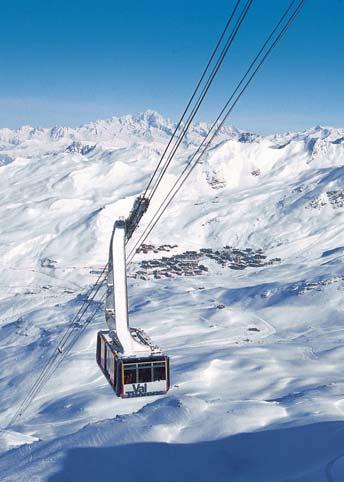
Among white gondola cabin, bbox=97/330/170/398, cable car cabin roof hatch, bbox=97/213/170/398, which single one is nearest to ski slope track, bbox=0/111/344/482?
white gondola cabin, bbox=97/330/170/398

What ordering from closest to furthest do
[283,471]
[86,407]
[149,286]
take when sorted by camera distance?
[283,471], [86,407], [149,286]

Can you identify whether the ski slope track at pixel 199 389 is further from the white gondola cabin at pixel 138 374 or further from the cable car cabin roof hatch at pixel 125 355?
the cable car cabin roof hatch at pixel 125 355

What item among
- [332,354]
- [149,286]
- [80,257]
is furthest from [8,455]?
[80,257]

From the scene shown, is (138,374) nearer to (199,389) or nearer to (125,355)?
(125,355)

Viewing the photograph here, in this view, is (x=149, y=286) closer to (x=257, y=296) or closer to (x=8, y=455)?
(x=257, y=296)

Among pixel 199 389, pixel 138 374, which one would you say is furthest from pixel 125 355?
pixel 199 389

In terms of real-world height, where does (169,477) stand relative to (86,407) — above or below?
above

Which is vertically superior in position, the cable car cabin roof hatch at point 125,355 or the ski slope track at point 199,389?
the cable car cabin roof hatch at point 125,355

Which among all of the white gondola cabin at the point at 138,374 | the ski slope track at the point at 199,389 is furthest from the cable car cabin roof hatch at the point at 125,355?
the ski slope track at the point at 199,389

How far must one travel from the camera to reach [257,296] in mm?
104312

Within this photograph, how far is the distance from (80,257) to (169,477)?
165310mm

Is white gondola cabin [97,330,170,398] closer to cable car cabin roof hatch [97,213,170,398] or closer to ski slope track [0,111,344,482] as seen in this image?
cable car cabin roof hatch [97,213,170,398]

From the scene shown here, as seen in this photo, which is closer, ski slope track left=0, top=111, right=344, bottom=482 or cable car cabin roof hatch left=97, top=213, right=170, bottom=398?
cable car cabin roof hatch left=97, top=213, right=170, bottom=398

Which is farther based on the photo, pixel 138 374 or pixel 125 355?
pixel 125 355
